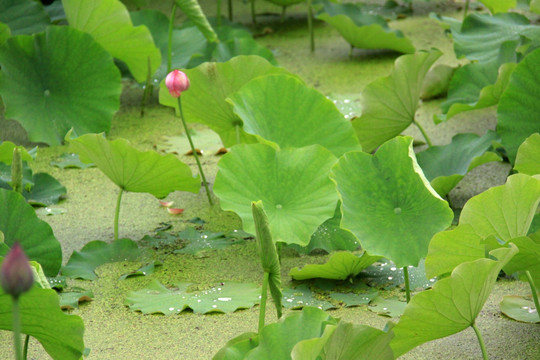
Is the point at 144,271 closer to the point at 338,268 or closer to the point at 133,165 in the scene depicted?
the point at 133,165

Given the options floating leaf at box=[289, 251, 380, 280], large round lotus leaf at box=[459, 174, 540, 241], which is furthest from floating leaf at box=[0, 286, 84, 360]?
large round lotus leaf at box=[459, 174, 540, 241]

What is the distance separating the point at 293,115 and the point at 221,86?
0.26 m

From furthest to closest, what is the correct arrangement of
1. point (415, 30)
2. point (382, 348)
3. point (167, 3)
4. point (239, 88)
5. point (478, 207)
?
point (167, 3) → point (415, 30) → point (239, 88) → point (478, 207) → point (382, 348)

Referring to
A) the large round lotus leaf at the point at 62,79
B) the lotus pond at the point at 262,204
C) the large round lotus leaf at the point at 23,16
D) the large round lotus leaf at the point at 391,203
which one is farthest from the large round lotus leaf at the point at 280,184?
the large round lotus leaf at the point at 23,16

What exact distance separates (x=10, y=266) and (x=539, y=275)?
3.37 feet

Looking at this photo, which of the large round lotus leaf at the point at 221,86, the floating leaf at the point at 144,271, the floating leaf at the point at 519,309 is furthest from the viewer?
the large round lotus leaf at the point at 221,86

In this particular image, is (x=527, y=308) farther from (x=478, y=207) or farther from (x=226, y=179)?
(x=226, y=179)

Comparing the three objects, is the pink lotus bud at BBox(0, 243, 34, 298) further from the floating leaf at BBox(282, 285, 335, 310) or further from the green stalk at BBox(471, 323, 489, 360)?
the floating leaf at BBox(282, 285, 335, 310)

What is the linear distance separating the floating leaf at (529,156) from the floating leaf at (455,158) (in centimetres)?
27

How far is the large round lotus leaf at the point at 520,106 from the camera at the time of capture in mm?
1931

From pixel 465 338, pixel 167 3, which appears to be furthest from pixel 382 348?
pixel 167 3

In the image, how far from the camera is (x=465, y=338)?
60.5 inches

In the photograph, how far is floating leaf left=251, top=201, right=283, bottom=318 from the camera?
126 cm

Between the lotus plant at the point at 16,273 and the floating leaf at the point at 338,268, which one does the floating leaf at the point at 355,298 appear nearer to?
the floating leaf at the point at 338,268
